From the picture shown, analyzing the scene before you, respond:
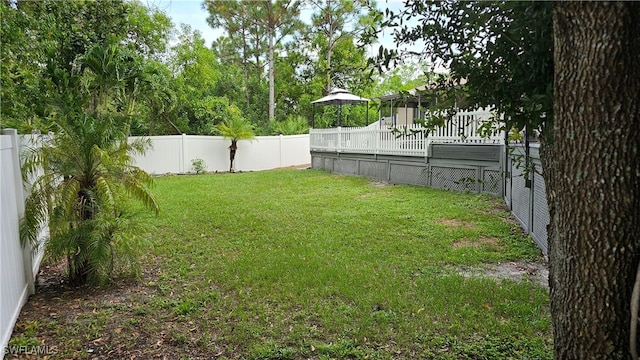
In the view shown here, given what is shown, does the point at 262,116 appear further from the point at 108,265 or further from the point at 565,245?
the point at 565,245

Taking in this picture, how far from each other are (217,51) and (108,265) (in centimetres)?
2396

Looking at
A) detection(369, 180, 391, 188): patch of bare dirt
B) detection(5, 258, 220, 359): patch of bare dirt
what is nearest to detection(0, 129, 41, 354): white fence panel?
detection(5, 258, 220, 359): patch of bare dirt

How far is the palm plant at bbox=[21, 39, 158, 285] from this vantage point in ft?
12.4

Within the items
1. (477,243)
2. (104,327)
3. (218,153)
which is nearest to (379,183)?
(477,243)

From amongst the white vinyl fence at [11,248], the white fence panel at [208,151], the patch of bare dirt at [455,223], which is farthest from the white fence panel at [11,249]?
the white fence panel at [208,151]

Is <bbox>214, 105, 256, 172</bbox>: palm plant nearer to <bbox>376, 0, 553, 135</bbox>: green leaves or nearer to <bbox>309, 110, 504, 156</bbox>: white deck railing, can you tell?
<bbox>309, 110, 504, 156</bbox>: white deck railing

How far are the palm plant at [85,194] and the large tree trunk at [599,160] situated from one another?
12.0 feet

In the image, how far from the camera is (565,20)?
1.43 m

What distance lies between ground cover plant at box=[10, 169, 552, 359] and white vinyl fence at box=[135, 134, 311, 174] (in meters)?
9.46

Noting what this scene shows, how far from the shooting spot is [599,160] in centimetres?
141

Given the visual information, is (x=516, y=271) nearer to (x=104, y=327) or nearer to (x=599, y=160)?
(x=599, y=160)

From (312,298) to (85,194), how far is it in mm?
2405

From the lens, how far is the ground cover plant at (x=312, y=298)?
2.86m

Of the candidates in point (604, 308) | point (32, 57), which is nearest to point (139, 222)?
point (604, 308)
